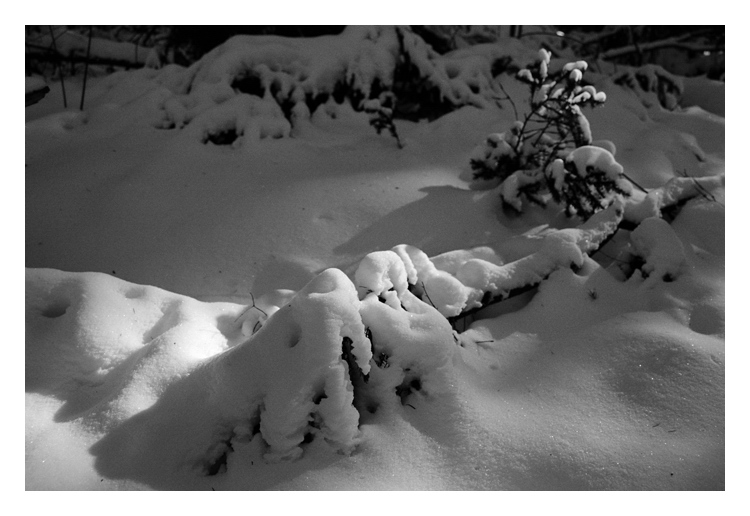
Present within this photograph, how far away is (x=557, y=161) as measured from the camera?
2543 mm

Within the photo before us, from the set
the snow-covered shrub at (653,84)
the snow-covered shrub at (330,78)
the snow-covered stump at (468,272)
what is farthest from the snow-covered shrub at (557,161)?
the snow-covered shrub at (653,84)

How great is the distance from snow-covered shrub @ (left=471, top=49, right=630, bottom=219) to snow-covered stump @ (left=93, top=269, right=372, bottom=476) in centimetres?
159

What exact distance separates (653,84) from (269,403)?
458 centimetres

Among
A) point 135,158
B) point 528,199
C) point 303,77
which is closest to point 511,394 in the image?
point 528,199

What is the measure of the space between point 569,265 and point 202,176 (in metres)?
2.11

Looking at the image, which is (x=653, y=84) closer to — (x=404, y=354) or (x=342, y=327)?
(x=404, y=354)

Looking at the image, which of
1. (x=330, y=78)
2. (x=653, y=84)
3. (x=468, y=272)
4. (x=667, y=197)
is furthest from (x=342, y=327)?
(x=653, y=84)

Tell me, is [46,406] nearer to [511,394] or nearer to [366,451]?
[366,451]

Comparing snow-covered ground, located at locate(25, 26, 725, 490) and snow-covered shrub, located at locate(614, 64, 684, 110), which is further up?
snow-covered shrub, located at locate(614, 64, 684, 110)

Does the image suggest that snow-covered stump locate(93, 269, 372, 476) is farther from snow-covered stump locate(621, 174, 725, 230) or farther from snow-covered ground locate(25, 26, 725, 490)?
snow-covered stump locate(621, 174, 725, 230)

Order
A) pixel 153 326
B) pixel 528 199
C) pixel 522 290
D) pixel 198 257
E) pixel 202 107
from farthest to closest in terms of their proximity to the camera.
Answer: pixel 202 107 → pixel 528 199 → pixel 198 257 → pixel 522 290 → pixel 153 326

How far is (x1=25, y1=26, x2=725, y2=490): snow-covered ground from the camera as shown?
1389 mm

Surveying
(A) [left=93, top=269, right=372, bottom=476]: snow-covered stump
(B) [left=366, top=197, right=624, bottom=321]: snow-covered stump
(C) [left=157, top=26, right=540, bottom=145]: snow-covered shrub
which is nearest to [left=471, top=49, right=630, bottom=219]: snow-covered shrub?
(B) [left=366, top=197, right=624, bottom=321]: snow-covered stump

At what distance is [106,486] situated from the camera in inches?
51.8
